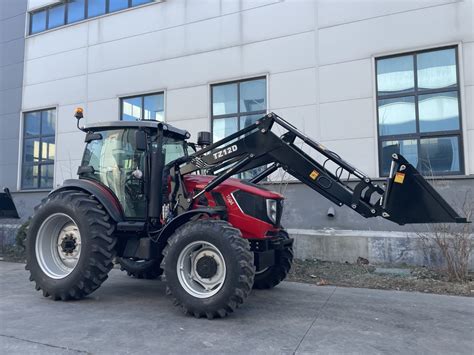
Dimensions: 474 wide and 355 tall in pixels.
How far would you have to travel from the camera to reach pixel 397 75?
29.5 feet

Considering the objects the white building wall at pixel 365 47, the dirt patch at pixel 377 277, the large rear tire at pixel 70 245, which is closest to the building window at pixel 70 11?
the white building wall at pixel 365 47

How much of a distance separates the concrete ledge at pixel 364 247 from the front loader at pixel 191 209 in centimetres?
264

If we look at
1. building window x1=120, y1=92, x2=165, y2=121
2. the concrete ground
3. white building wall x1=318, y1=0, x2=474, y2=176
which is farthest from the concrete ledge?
building window x1=120, y1=92, x2=165, y2=121

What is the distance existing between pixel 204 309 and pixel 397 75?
23.5ft

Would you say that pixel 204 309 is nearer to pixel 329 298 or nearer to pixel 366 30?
pixel 329 298

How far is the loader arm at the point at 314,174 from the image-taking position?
454 centimetres

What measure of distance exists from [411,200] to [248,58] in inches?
271

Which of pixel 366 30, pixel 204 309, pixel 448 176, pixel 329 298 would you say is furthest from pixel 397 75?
pixel 204 309

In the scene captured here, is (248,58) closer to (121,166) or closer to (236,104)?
(236,104)

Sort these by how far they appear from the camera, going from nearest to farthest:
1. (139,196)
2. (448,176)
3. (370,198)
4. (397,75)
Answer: (370,198) → (139,196) → (448,176) → (397,75)

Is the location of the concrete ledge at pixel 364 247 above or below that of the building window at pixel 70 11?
below

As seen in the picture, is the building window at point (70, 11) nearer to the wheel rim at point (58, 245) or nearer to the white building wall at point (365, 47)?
the white building wall at point (365, 47)

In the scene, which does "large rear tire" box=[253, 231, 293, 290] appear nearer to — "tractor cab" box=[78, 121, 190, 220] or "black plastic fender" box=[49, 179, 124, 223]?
"tractor cab" box=[78, 121, 190, 220]

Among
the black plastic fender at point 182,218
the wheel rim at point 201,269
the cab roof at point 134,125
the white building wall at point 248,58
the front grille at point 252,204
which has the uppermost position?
the white building wall at point 248,58
